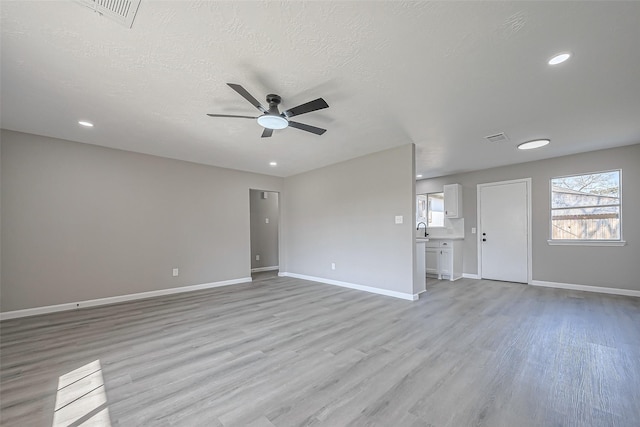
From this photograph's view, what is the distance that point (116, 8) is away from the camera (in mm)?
1602

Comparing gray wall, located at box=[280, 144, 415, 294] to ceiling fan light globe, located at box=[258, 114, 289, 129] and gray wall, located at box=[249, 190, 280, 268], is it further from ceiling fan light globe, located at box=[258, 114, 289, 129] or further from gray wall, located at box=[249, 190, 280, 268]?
ceiling fan light globe, located at box=[258, 114, 289, 129]

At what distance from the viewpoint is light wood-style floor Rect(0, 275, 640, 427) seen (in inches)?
63.0

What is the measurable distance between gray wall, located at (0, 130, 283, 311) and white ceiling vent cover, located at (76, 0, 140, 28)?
3426 mm

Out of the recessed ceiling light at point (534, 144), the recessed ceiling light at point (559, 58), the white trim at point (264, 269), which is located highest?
the recessed ceiling light at point (559, 58)

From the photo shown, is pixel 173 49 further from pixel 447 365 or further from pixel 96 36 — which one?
pixel 447 365

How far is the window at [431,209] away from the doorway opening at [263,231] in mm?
4196

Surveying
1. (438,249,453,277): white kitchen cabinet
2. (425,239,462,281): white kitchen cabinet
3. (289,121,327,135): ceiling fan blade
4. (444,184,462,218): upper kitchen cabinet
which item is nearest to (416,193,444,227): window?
(444,184,462,218): upper kitchen cabinet

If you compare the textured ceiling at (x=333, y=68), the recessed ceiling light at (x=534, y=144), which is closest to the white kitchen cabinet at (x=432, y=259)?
the recessed ceiling light at (x=534, y=144)

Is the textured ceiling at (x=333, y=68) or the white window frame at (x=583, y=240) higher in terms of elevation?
the textured ceiling at (x=333, y=68)

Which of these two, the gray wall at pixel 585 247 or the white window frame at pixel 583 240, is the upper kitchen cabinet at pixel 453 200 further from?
the white window frame at pixel 583 240

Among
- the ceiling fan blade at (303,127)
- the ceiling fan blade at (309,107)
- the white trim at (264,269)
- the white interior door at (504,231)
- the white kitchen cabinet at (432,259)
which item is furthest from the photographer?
the white trim at (264,269)

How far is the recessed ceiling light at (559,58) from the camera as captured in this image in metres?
2.00

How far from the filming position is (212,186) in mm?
5410

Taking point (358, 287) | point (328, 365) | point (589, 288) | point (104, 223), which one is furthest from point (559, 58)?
point (104, 223)
